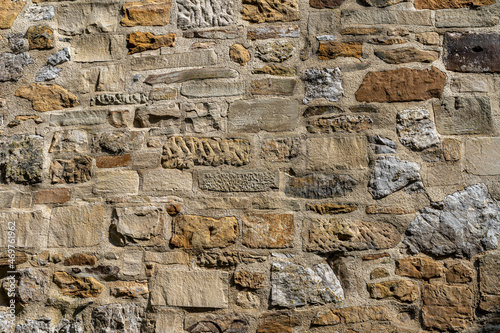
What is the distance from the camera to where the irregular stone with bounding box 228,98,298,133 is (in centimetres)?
201

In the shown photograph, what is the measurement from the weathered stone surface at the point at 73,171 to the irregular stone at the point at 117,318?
25.9 inches

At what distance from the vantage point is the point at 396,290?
1.82 metres

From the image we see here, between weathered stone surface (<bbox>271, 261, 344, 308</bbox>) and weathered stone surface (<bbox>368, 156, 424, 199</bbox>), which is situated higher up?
weathered stone surface (<bbox>368, 156, 424, 199</bbox>)

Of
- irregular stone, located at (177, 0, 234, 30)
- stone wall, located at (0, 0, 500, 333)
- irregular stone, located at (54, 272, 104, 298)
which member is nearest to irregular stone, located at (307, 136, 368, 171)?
stone wall, located at (0, 0, 500, 333)

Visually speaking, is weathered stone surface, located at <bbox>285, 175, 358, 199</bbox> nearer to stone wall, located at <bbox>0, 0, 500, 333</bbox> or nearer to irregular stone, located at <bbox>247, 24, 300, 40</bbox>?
stone wall, located at <bbox>0, 0, 500, 333</bbox>

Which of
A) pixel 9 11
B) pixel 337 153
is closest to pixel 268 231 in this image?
pixel 337 153

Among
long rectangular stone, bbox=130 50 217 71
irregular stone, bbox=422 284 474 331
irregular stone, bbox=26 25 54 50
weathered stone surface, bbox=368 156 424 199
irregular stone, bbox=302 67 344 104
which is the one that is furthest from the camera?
irregular stone, bbox=26 25 54 50

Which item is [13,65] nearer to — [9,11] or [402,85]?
[9,11]

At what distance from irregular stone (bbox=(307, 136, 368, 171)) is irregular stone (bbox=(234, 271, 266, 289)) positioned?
573 mm

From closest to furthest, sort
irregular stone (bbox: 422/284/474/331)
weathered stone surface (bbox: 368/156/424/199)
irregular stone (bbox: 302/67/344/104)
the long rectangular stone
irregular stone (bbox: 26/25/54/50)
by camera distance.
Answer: irregular stone (bbox: 422/284/474/331) → weathered stone surface (bbox: 368/156/424/199) → irregular stone (bbox: 302/67/344/104) → the long rectangular stone → irregular stone (bbox: 26/25/54/50)

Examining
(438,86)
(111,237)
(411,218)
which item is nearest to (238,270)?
(111,237)

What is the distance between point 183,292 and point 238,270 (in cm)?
28

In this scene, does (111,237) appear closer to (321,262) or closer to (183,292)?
(183,292)

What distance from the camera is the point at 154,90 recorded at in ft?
6.96
